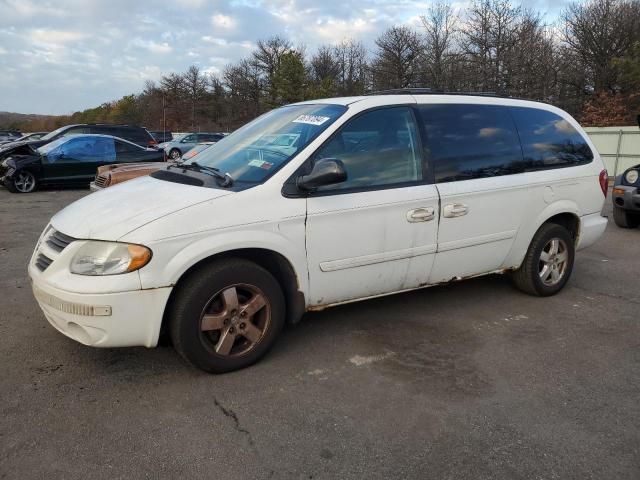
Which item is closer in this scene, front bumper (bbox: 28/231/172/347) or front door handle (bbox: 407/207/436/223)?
front bumper (bbox: 28/231/172/347)

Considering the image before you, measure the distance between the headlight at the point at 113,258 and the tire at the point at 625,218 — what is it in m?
8.21

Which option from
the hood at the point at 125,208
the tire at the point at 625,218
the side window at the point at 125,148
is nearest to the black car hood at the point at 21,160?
the side window at the point at 125,148

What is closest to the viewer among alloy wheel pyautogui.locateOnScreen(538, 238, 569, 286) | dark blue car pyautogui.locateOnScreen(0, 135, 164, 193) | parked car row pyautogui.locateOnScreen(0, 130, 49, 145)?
alloy wheel pyautogui.locateOnScreen(538, 238, 569, 286)

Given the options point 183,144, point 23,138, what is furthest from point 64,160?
point 183,144

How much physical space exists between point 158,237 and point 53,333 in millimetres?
1673

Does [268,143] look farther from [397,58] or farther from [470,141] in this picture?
[397,58]

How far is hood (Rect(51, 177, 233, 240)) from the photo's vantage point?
10.2ft

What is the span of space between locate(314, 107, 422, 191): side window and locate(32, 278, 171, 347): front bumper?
1.33 m

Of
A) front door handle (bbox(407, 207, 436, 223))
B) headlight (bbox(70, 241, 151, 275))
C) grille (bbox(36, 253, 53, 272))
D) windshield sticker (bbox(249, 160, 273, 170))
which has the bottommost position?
grille (bbox(36, 253, 53, 272))

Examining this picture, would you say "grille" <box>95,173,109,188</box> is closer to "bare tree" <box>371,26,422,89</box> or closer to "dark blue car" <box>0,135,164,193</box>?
"dark blue car" <box>0,135,164,193</box>

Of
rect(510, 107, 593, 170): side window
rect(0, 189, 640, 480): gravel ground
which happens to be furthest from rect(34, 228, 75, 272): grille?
rect(510, 107, 593, 170): side window

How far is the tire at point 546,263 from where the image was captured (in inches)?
190

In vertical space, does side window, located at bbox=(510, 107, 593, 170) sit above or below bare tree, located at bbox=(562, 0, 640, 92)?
below

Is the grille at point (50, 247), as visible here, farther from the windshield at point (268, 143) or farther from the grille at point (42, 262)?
the windshield at point (268, 143)
